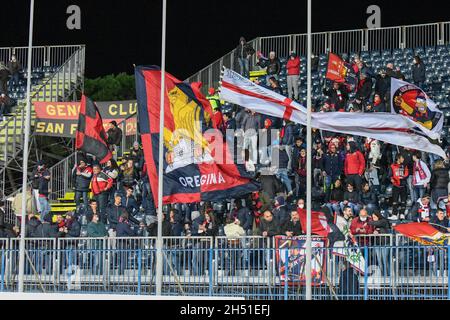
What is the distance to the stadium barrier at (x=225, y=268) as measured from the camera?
83.7 ft

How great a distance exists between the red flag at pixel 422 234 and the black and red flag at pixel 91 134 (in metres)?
11.8

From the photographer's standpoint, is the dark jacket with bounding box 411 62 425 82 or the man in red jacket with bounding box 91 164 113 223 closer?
the man in red jacket with bounding box 91 164 113 223

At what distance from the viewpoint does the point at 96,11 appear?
59750mm

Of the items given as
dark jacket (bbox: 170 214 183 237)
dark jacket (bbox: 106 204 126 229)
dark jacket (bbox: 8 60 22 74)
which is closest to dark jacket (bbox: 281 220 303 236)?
dark jacket (bbox: 170 214 183 237)

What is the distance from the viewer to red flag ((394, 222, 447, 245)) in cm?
2526

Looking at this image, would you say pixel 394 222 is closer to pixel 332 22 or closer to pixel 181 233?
pixel 181 233

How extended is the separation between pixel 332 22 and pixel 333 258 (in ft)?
82.0

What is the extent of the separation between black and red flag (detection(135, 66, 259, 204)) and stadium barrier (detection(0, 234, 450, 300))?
1136mm

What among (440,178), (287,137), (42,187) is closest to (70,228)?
(42,187)

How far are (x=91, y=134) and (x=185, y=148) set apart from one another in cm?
759

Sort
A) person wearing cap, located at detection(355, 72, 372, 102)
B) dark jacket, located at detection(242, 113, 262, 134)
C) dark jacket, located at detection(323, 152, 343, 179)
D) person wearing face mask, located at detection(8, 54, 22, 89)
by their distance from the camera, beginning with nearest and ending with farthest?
dark jacket, located at detection(323, 152, 343, 179)
dark jacket, located at detection(242, 113, 262, 134)
person wearing cap, located at detection(355, 72, 372, 102)
person wearing face mask, located at detection(8, 54, 22, 89)

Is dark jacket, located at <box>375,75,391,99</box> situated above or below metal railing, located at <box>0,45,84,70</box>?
below

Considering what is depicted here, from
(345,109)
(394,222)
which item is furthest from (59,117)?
(394,222)

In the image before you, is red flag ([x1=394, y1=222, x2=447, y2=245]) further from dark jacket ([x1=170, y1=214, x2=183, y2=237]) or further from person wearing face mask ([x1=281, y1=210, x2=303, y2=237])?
dark jacket ([x1=170, y1=214, x2=183, y2=237])
